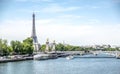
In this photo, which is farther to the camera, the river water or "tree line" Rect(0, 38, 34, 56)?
"tree line" Rect(0, 38, 34, 56)

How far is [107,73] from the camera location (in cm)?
2573

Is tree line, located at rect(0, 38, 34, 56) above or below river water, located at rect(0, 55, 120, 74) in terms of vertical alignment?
above

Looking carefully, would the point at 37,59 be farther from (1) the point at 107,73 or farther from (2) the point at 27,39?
(1) the point at 107,73

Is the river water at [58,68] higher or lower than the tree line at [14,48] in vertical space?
lower

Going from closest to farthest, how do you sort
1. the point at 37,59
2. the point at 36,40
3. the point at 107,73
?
1. the point at 107,73
2. the point at 37,59
3. the point at 36,40

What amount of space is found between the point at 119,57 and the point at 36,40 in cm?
2467

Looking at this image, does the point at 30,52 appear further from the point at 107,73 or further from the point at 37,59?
the point at 107,73

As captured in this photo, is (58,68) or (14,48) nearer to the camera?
(58,68)

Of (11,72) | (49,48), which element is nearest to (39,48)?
→ (49,48)

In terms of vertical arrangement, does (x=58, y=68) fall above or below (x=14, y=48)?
below

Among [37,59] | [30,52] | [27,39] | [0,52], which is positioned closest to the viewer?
[0,52]

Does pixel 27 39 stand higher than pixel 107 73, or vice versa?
pixel 27 39

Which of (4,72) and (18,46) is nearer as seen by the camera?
(4,72)

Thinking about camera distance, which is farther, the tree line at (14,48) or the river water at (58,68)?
the tree line at (14,48)
